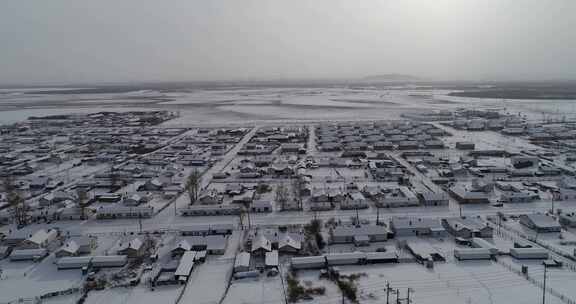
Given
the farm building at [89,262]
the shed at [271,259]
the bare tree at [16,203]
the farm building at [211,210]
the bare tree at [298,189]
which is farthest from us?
the bare tree at [298,189]

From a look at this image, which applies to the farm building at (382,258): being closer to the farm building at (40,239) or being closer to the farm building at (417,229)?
the farm building at (417,229)

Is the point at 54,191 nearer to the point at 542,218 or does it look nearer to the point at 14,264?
the point at 14,264

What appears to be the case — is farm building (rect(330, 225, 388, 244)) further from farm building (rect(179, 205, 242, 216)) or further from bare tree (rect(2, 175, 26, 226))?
bare tree (rect(2, 175, 26, 226))

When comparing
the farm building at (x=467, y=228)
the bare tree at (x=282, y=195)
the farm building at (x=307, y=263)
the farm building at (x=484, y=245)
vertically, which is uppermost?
the bare tree at (x=282, y=195)

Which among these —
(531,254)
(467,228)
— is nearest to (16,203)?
(467,228)

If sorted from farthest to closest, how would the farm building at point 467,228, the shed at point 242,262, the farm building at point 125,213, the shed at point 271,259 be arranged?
the farm building at point 125,213
the farm building at point 467,228
the shed at point 271,259
the shed at point 242,262

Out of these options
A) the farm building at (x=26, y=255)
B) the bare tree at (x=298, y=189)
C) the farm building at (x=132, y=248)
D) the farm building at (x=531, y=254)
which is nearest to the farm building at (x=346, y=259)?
the bare tree at (x=298, y=189)

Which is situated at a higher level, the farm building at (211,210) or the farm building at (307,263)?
the farm building at (211,210)

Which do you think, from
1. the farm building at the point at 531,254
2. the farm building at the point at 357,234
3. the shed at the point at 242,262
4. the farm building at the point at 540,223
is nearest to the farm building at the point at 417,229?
the farm building at the point at 357,234

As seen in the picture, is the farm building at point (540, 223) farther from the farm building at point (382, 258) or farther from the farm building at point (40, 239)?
the farm building at point (40, 239)

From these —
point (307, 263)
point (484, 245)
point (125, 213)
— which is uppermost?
point (125, 213)

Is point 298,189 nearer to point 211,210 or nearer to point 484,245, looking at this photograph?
point 211,210

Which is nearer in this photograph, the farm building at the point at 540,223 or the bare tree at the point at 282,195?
the farm building at the point at 540,223
